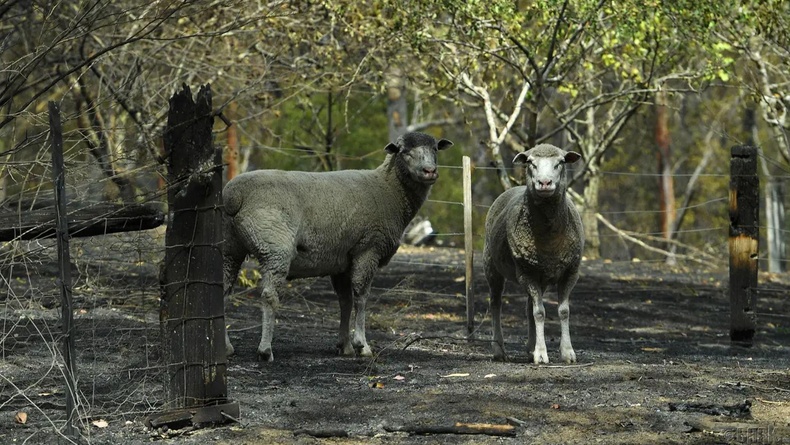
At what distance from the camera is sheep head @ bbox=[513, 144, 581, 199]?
32.7 ft

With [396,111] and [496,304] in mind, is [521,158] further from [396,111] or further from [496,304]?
[396,111]

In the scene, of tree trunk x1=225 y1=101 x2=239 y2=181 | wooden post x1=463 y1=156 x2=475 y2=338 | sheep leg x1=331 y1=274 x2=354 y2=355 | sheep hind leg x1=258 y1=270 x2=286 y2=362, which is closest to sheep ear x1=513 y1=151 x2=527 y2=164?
sheep leg x1=331 y1=274 x2=354 y2=355

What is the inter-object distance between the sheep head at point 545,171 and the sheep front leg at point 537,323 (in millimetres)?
885

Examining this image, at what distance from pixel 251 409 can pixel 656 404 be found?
2.67 meters

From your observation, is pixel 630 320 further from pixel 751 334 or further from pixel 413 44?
pixel 413 44

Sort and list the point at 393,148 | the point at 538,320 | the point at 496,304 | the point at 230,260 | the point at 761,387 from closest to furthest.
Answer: the point at 761,387 < the point at 538,320 < the point at 230,260 < the point at 496,304 < the point at 393,148

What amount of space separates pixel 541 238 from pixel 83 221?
423 centimetres

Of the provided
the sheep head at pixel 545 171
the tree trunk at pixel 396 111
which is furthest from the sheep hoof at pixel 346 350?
the tree trunk at pixel 396 111

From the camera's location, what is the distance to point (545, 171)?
32.9ft

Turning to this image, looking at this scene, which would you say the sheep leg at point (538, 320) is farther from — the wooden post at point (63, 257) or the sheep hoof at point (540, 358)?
the wooden post at point (63, 257)

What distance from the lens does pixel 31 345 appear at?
34.7ft

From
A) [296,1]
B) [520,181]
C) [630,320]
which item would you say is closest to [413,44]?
[296,1]

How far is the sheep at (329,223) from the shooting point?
34.3 ft

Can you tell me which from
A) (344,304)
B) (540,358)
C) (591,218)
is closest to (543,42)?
(344,304)
